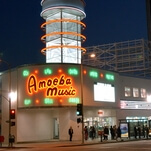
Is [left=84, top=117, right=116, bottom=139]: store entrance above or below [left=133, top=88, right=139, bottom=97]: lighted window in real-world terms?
below

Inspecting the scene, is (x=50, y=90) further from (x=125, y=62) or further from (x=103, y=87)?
(x=125, y=62)

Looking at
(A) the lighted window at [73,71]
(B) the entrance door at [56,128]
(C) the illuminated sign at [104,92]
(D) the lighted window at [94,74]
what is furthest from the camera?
(B) the entrance door at [56,128]

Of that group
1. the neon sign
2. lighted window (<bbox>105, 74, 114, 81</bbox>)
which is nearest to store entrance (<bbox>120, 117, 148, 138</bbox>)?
lighted window (<bbox>105, 74, 114, 81</bbox>)

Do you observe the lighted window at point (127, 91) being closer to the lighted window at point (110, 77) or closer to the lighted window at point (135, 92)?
the lighted window at point (135, 92)

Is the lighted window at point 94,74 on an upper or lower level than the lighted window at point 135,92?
upper

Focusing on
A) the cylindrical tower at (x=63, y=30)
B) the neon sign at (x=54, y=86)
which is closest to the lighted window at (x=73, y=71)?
the neon sign at (x=54, y=86)

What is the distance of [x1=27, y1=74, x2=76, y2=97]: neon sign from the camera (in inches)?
1746

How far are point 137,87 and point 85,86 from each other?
13.8 metres

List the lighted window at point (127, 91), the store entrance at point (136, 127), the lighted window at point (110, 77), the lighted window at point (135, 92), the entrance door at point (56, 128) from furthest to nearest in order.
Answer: the lighted window at point (135, 92)
the lighted window at point (127, 91)
the entrance door at point (56, 128)
the lighted window at point (110, 77)
the store entrance at point (136, 127)

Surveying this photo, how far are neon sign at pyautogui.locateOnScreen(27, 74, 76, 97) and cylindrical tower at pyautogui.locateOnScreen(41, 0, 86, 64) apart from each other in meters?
14.5

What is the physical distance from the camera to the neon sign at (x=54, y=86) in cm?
4434

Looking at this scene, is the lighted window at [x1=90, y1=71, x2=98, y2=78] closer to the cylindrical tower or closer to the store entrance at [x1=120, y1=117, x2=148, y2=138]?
the store entrance at [x1=120, y1=117, x2=148, y2=138]

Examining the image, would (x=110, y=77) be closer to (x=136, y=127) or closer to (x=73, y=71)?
(x=73, y=71)

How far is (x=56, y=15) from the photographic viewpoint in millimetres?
60562
